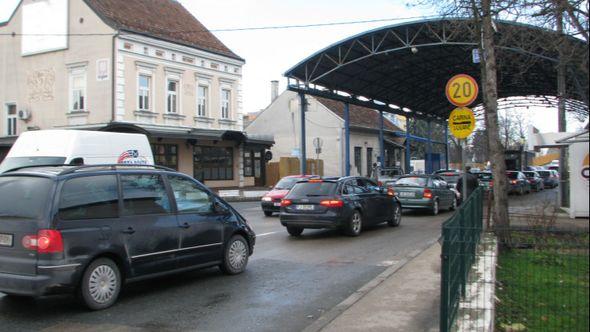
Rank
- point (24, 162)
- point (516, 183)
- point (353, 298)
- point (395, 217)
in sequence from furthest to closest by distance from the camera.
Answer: point (516, 183) < point (395, 217) < point (24, 162) < point (353, 298)

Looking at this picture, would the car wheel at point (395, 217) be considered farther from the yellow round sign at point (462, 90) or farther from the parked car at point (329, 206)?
the yellow round sign at point (462, 90)

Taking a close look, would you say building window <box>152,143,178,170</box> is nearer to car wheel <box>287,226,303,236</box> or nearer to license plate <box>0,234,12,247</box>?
car wheel <box>287,226,303,236</box>

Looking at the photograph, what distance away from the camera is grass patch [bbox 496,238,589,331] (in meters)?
3.61

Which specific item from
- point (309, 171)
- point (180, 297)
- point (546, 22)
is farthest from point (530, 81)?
point (180, 297)

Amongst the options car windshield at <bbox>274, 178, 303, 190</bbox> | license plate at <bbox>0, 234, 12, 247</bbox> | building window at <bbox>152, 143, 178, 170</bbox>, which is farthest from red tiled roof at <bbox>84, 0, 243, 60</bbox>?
license plate at <bbox>0, 234, 12, 247</bbox>

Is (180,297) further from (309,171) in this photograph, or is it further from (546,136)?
(309,171)

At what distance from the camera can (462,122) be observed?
33.3 ft

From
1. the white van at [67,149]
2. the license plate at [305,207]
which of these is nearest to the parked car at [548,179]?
the license plate at [305,207]

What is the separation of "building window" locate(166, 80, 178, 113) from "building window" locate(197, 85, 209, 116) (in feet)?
6.13

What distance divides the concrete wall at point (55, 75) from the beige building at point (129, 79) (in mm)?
55

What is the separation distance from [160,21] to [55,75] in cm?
650

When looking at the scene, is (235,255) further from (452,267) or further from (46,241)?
(452,267)

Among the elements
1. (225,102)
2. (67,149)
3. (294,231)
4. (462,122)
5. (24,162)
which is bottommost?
(294,231)

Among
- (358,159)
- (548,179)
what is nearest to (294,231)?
(358,159)
